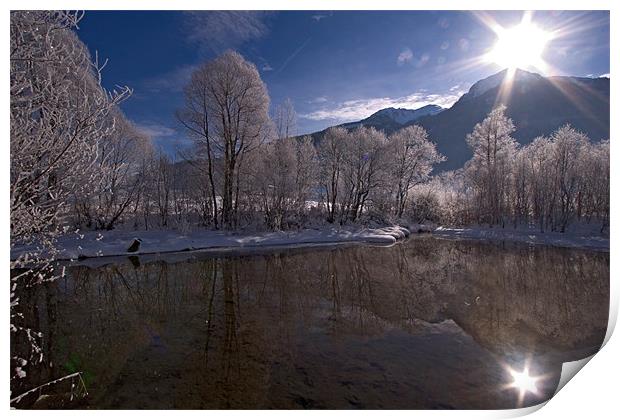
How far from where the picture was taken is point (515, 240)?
771 inches

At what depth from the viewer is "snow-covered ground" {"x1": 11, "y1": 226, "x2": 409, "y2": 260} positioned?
1413cm

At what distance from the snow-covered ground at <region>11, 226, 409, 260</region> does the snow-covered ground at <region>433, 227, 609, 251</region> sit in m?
5.32

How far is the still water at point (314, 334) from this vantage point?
371cm

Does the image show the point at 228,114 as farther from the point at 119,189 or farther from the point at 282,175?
the point at 119,189

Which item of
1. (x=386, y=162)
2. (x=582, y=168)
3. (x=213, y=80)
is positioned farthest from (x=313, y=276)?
(x=582, y=168)

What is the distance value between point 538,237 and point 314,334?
20.4 meters

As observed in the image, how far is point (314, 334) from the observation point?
554 cm

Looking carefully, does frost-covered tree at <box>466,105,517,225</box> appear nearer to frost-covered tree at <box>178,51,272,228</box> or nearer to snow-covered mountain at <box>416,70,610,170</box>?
frost-covered tree at <box>178,51,272,228</box>

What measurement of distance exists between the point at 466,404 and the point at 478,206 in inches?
1021

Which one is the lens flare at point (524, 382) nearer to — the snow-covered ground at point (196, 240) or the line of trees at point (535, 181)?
the snow-covered ground at point (196, 240)

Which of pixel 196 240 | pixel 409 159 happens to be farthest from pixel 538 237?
pixel 196 240

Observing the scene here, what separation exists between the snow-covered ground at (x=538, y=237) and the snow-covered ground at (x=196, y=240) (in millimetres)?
5323

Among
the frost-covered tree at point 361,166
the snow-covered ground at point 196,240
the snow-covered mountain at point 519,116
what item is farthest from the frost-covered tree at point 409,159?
the snow-covered mountain at point 519,116

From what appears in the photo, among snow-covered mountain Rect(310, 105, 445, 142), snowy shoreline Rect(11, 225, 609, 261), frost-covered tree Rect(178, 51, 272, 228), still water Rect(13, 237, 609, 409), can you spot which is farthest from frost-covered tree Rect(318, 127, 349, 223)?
snow-covered mountain Rect(310, 105, 445, 142)
